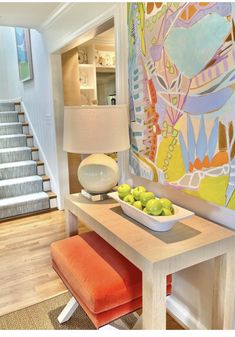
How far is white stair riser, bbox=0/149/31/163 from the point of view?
384cm

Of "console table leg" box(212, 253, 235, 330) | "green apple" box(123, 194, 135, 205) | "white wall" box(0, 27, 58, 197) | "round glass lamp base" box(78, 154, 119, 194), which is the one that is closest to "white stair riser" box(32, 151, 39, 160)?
"white wall" box(0, 27, 58, 197)

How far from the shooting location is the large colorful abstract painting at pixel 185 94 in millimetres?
1200

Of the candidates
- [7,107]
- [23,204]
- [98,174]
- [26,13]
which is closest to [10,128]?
[7,107]

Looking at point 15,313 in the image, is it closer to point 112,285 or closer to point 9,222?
point 112,285

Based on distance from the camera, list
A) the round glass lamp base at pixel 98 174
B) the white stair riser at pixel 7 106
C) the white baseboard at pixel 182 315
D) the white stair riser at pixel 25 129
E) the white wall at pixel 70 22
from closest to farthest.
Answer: the white baseboard at pixel 182 315 < the round glass lamp base at pixel 98 174 < the white wall at pixel 70 22 < the white stair riser at pixel 25 129 < the white stair riser at pixel 7 106

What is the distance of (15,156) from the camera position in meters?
3.91

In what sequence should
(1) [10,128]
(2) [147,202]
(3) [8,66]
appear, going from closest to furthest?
(2) [147,202] < (1) [10,128] < (3) [8,66]

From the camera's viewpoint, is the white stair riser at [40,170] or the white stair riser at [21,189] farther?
the white stair riser at [40,170]

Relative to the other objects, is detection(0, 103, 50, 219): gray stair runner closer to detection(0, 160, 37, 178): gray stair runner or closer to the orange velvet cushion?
detection(0, 160, 37, 178): gray stair runner

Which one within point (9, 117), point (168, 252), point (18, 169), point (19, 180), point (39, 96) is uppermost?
point (39, 96)

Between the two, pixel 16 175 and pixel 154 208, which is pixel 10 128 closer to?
pixel 16 175

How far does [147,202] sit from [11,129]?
3430 mm

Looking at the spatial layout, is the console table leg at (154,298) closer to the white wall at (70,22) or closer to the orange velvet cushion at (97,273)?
the orange velvet cushion at (97,273)

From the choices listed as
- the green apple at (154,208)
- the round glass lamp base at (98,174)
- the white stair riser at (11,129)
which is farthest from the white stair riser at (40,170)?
the green apple at (154,208)
